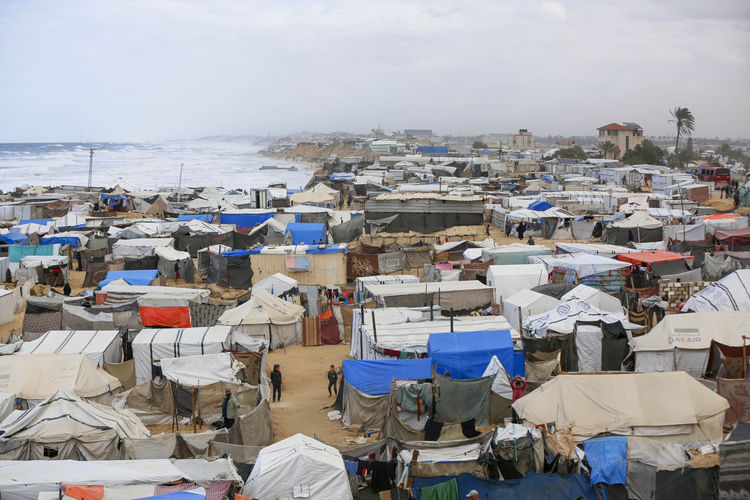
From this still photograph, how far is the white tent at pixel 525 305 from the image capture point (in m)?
15.7

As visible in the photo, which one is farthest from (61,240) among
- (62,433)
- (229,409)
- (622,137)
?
(622,137)

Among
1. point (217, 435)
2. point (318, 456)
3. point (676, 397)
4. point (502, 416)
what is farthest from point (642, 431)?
point (217, 435)

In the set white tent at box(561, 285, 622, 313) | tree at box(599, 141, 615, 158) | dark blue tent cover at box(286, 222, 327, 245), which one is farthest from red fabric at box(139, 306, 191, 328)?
tree at box(599, 141, 615, 158)

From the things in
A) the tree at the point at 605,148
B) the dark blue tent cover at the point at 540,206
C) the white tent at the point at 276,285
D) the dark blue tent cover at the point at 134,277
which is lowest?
the dark blue tent cover at the point at 134,277

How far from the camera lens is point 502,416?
11.7 meters

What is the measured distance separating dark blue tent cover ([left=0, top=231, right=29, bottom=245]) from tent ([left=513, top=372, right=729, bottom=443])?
2422 cm

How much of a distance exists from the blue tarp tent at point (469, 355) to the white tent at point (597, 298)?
3.66 m

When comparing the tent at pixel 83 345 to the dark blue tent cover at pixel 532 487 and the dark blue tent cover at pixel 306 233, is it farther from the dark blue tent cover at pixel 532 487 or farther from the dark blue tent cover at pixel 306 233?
the dark blue tent cover at pixel 306 233

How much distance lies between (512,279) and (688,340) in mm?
5938

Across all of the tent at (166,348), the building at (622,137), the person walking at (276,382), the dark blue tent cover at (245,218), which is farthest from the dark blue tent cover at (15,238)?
the building at (622,137)

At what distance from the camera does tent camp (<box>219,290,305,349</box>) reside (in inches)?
672

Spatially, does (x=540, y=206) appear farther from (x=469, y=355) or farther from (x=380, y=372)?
(x=380, y=372)

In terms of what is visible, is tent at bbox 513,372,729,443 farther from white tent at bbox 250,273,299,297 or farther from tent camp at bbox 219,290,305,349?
white tent at bbox 250,273,299,297

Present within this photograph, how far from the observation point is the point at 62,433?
9.44 metres
